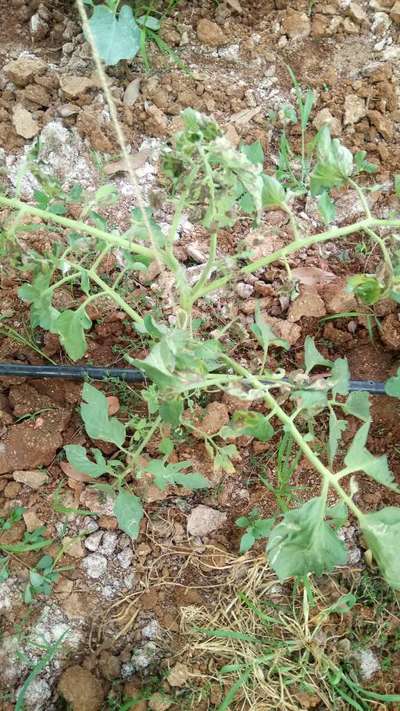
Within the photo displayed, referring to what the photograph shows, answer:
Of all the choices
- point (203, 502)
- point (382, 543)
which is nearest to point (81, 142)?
point (203, 502)

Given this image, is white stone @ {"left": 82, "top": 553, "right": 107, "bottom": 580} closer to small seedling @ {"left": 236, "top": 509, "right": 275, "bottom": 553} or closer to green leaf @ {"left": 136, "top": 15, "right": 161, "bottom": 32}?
small seedling @ {"left": 236, "top": 509, "right": 275, "bottom": 553}

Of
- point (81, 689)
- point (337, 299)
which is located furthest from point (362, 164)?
point (81, 689)

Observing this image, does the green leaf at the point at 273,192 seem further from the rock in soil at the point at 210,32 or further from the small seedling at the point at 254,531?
the rock in soil at the point at 210,32

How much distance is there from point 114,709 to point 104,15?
5.65 ft

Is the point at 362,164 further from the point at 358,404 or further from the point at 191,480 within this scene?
the point at 191,480

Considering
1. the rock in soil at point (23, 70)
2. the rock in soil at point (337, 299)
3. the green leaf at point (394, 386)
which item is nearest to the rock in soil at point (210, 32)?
the rock in soil at point (23, 70)

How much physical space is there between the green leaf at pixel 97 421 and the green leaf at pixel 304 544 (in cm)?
45

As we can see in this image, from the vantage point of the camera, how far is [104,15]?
6.39ft

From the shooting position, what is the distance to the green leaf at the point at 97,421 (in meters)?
1.55

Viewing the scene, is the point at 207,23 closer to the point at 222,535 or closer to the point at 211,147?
the point at 211,147

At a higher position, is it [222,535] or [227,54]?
[227,54]

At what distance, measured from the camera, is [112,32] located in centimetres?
195

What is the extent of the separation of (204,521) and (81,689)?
47cm

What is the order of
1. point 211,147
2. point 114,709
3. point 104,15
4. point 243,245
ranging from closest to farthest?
1. point 211,147
2. point 243,245
3. point 114,709
4. point 104,15
